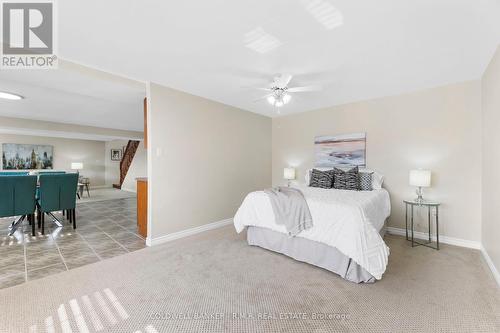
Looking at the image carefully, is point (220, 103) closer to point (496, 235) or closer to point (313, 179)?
point (313, 179)

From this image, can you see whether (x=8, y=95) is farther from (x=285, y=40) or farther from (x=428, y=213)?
(x=428, y=213)

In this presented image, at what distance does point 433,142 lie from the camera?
139 inches

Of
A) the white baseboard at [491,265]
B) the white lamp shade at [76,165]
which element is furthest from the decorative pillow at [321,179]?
the white lamp shade at [76,165]

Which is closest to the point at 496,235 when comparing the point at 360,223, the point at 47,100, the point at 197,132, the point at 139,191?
the point at 360,223

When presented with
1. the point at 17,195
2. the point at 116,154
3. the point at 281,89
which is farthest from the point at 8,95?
the point at 116,154

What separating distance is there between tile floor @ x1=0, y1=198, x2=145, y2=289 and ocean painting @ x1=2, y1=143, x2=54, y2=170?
482 cm

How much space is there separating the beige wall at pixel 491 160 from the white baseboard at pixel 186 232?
3.89 meters

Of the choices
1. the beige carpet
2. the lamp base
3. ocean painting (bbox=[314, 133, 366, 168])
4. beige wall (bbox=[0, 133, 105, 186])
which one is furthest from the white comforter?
beige wall (bbox=[0, 133, 105, 186])

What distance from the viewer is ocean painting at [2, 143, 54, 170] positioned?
7758mm

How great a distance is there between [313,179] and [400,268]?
6.70 feet

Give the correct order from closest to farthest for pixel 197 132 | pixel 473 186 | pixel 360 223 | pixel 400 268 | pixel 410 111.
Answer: pixel 360 223, pixel 400 268, pixel 473 186, pixel 410 111, pixel 197 132

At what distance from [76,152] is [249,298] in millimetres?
10797

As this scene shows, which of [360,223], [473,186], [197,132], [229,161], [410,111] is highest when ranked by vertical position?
[410,111]

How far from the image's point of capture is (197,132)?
4.03m
